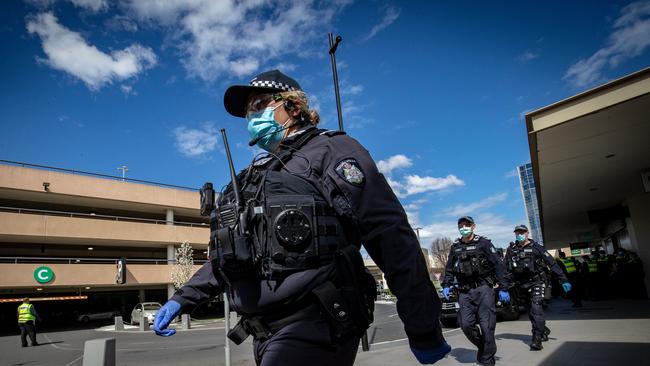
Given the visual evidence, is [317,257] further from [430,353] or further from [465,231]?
[465,231]

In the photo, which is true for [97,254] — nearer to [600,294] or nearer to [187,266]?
[187,266]

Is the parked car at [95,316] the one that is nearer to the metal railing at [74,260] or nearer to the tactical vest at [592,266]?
the metal railing at [74,260]

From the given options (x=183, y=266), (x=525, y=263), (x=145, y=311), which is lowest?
(x=145, y=311)

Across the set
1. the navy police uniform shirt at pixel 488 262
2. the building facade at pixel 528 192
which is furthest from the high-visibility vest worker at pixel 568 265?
the building facade at pixel 528 192

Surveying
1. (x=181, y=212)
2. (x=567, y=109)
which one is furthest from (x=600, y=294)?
(x=181, y=212)

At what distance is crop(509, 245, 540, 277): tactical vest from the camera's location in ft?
24.8

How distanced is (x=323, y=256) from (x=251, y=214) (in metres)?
0.35

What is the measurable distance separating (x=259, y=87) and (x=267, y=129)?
229 millimetres

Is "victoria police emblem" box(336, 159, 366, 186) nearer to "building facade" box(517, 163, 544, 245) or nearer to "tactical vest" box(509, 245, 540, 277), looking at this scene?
"tactical vest" box(509, 245, 540, 277)

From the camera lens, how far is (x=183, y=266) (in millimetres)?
28469

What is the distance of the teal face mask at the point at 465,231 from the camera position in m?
6.50

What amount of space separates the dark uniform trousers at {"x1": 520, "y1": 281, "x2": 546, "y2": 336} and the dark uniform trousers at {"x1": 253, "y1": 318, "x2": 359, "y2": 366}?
245 inches

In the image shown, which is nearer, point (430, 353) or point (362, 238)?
point (430, 353)

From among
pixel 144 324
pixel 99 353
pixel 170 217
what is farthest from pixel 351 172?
pixel 170 217
